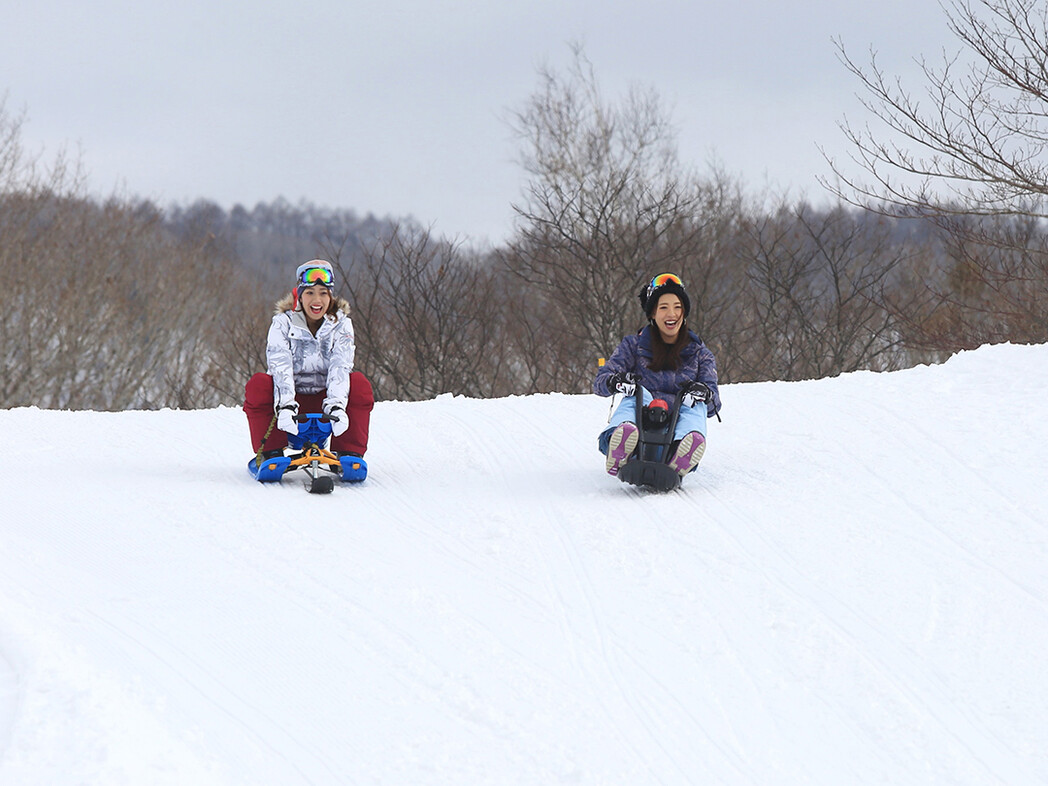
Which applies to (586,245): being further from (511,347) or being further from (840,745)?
(840,745)

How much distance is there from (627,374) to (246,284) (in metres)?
26.4

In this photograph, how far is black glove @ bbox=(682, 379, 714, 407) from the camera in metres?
6.66

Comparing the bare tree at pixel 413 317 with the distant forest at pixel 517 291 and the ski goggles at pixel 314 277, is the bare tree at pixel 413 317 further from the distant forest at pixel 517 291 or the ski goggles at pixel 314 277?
the ski goggles at pixel 314 277

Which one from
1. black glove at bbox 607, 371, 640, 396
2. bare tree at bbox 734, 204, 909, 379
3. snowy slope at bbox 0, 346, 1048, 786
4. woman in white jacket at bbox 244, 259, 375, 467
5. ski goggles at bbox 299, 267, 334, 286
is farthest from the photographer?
bare tree at bbox 734, 204, 909, 379

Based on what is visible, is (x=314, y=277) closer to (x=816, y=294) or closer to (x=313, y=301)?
(x=313, y=301)

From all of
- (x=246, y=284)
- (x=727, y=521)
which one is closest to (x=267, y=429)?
(x=727, y=521)

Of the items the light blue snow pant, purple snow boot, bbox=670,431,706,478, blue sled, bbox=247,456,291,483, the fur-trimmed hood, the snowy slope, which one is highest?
the fur-trimmed hood

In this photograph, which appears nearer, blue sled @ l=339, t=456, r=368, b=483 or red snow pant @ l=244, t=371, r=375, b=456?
blue sled @ l=339, t=456, r=368, b=483

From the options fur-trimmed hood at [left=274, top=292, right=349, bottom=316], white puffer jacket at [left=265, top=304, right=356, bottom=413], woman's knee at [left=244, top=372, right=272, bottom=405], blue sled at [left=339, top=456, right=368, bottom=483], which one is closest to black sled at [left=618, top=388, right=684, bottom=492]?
blue sled at [left=339, top=456, right=368, bottom=483]

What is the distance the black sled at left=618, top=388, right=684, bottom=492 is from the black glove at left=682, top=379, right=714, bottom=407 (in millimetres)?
46

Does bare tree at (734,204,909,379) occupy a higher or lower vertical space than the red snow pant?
higher

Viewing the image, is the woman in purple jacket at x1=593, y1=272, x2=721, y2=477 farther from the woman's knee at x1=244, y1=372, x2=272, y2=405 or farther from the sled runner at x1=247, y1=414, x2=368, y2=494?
the woman's knee at x1=244, y1=372, x2=272, y2=405

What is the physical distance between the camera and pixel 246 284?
31297 millimetres

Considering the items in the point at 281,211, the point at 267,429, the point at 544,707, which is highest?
the point at 281,211
